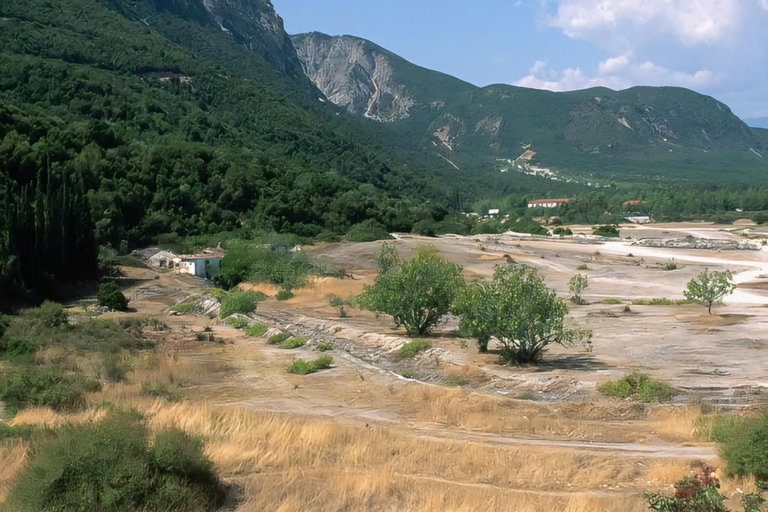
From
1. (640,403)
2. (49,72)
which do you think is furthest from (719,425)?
(49,72)

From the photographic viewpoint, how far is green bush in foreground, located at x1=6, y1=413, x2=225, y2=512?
8.32 m

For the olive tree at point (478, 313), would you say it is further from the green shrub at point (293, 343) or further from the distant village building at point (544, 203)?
the distant village building at point (544, 203)

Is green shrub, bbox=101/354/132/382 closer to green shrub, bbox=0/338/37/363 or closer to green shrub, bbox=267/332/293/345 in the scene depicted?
green shrub, bbox=0/338/37/363

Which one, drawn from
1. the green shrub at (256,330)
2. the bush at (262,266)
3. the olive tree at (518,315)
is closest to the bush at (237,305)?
the green shrub at (256,330)

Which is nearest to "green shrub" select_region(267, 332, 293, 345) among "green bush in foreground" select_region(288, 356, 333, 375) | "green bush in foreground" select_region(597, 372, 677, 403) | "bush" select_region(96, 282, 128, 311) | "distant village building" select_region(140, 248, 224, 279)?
"green bush in foreground" select_region(288, 356, 333, 375)

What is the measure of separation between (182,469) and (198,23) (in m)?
169

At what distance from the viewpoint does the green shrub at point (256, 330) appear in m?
27.4

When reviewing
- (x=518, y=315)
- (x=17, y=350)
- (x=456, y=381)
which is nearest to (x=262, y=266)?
(x=17, y=350)

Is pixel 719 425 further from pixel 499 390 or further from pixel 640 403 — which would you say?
pixel 499 390

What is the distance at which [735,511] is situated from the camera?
9117mm

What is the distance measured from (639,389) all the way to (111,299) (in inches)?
963

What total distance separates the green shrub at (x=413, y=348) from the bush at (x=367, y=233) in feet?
161

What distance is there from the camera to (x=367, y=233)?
2889 inches

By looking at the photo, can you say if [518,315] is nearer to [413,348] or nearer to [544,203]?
[413,348]
